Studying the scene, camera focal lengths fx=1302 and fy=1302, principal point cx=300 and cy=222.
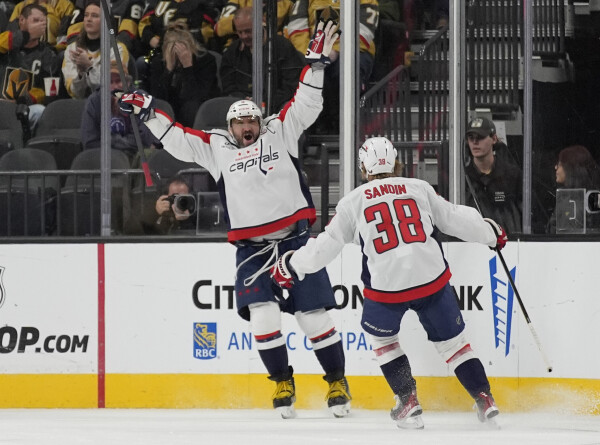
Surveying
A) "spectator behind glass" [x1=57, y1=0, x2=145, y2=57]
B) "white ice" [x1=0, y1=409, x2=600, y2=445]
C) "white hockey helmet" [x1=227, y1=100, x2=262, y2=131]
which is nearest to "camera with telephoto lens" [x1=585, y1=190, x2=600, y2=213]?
"white ice" [x1=0, y1=409, x2=600, y2=445]

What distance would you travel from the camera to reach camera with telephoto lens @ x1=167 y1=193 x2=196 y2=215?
19.2 ft

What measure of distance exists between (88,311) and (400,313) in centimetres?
154

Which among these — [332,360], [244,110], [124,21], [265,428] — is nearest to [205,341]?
[332,360]

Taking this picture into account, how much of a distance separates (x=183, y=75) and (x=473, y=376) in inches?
79.6

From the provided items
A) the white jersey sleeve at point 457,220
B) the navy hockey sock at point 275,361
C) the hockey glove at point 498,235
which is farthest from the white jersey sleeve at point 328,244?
the hockey glove at point 498,235

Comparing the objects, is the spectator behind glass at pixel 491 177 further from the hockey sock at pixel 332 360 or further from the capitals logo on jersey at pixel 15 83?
the capitals logo on jersey at pixel 15 83

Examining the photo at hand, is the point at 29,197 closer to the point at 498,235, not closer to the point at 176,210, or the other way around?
the point at 176,210

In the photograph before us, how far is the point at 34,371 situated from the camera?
19.0 ft

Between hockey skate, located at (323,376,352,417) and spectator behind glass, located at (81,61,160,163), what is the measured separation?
4.64 feet

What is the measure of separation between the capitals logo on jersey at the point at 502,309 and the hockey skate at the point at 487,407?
0.61m

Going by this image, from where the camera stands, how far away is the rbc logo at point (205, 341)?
5.71m

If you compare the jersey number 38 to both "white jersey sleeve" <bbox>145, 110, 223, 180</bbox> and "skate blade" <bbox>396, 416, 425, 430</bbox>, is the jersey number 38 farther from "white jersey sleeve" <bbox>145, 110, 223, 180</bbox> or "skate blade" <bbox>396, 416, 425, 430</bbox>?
"white jersey sleeve" <bbox>145, 110, 223, 180</bbox>

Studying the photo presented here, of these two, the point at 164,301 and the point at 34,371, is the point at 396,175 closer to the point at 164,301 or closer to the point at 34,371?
the point at 164,301

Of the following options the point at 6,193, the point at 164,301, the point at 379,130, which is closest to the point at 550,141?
the point at 379,130
